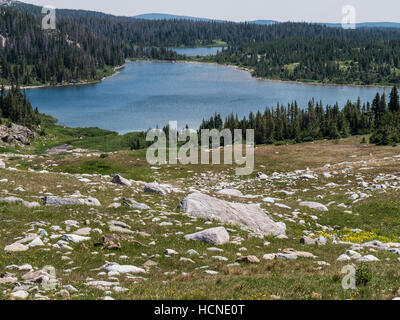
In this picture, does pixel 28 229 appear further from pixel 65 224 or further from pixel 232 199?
pixel 232 199

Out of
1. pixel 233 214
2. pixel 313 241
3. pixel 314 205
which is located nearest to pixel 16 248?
pixel 233 214

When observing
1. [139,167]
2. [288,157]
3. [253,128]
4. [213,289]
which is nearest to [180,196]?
[213,289]

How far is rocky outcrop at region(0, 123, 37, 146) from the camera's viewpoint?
8852 cm

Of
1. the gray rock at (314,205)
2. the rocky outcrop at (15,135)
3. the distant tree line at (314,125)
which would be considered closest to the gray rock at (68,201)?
the gray rock at (314,205)

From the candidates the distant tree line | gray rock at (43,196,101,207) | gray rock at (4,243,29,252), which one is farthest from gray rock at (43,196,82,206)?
the distant tree line

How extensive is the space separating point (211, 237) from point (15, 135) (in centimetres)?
8783

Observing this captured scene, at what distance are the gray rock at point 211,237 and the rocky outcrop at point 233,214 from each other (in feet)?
9.99

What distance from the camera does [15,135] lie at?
301 ft

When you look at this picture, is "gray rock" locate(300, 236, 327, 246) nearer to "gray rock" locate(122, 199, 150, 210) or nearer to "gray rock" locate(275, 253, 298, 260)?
"gray rock" locate(275, 253, 298, 260)

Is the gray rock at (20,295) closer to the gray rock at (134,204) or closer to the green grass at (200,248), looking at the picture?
the green grass at (200,248)

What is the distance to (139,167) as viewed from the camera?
2036 inches

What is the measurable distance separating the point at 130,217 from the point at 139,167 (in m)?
32.7

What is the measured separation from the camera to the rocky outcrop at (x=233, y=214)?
19844 mm
